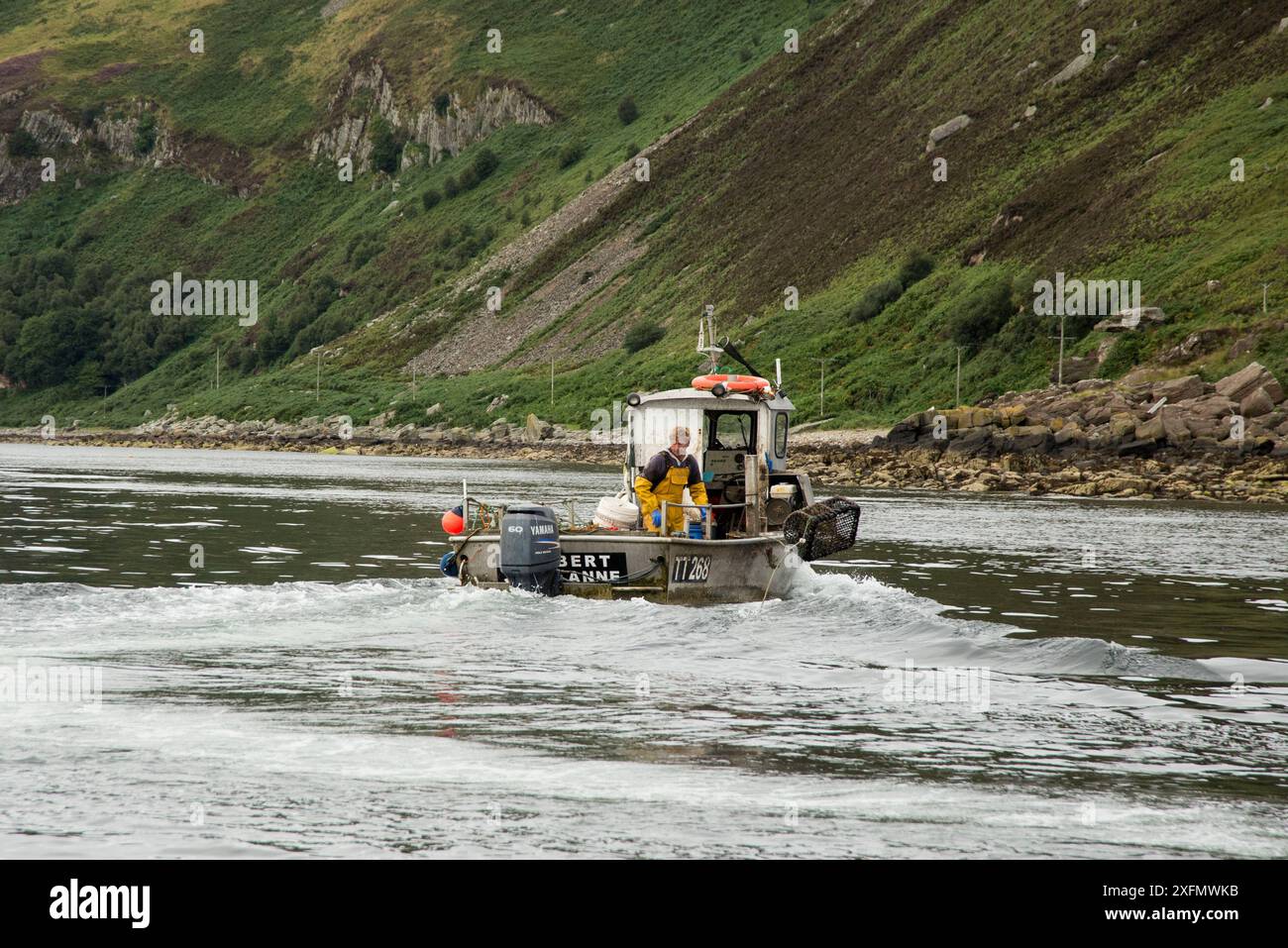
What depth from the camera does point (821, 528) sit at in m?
26.3

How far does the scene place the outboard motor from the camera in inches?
857

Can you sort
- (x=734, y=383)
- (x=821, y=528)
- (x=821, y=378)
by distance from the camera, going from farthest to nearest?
(x=821, y=378) → (x=821, y=528) → (x=734, y=383)

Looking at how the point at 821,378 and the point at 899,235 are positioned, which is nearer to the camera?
the point at 821,378

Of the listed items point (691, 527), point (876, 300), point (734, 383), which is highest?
point (876, 300)

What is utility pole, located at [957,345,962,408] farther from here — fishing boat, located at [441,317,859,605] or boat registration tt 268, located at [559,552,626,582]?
boat registration tt 268, located at [559,552,626,582]

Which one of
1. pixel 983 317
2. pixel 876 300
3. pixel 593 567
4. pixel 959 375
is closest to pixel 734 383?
pixel 593 567

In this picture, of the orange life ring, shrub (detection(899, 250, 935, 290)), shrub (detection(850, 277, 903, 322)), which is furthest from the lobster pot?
shrub (detection(899, 250, 935, 290))

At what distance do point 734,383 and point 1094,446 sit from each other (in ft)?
181

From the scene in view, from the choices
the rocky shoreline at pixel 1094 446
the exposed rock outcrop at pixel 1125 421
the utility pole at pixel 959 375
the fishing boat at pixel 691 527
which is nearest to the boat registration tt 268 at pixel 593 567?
the fishing boat at pixel 691 527

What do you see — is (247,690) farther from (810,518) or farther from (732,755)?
(810,518)

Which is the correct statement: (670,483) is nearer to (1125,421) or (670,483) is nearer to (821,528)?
(821,528)

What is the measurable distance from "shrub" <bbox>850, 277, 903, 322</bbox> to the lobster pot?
100264 millimetres

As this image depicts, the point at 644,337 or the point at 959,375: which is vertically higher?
the point at 644,337

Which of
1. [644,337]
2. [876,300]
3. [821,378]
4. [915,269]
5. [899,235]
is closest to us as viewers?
[821,378]
